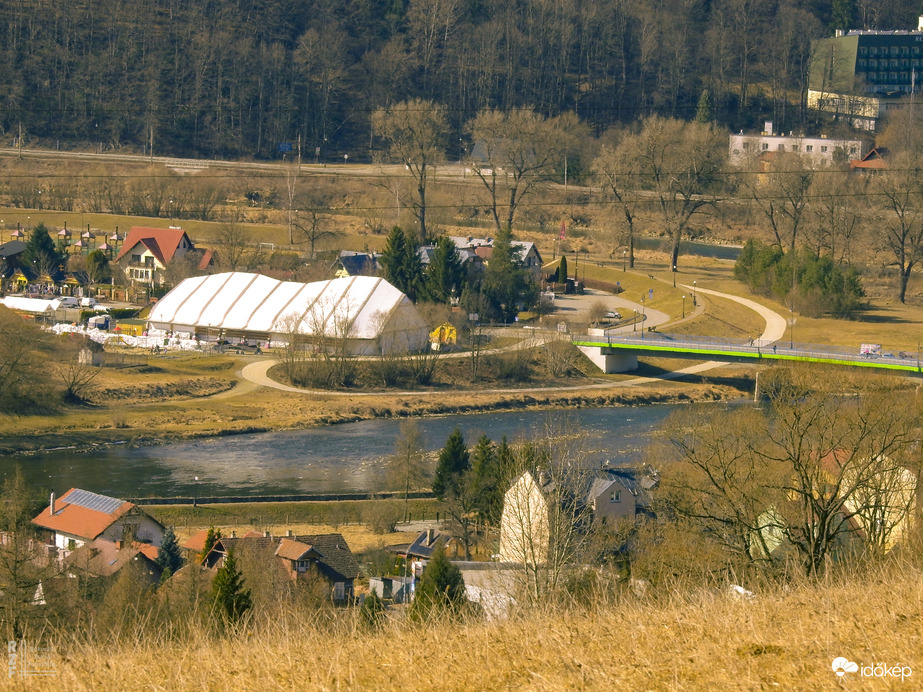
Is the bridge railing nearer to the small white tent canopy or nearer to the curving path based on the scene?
the curving path

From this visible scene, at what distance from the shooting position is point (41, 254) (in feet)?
147

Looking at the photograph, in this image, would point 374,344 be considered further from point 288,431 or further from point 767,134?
point 767,134

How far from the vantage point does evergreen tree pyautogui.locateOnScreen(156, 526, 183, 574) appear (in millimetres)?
17656

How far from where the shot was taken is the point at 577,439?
2720 centimetres

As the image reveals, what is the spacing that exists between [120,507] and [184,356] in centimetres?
1672

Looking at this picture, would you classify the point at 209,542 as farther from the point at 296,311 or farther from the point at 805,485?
the point at 296,311

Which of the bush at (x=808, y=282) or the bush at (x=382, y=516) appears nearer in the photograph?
the bush at (x=382, y=516)

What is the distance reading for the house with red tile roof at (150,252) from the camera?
45438 mm

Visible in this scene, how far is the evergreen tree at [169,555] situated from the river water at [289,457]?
17.4 ft

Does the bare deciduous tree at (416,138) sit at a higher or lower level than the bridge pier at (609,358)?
higher

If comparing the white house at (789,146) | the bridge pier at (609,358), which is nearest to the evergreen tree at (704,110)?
the white house at (789,146)

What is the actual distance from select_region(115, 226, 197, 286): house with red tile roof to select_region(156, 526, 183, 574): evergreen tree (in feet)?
93.0

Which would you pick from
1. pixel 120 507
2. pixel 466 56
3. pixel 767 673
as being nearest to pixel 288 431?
pixel 120 507

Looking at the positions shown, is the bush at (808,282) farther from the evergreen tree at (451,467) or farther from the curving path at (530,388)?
the evergreen tree at (451,467)
